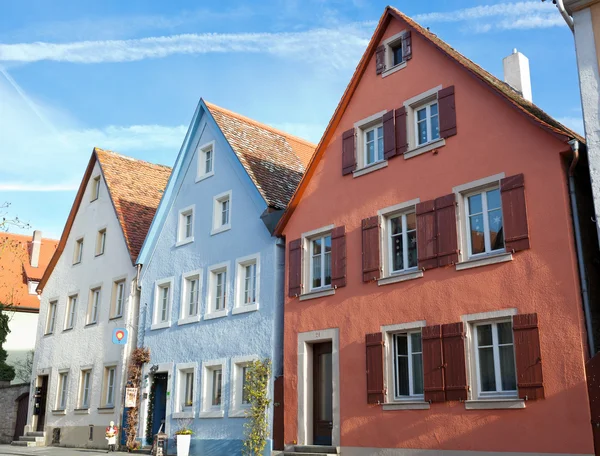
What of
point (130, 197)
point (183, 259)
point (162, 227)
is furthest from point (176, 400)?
point (130, 197)

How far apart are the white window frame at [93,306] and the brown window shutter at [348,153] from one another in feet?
43.6

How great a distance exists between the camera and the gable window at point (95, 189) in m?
29.5

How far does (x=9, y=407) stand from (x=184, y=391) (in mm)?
13703

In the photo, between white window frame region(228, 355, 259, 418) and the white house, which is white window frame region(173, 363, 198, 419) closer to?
white window frame region(228, 355, 259, 418)

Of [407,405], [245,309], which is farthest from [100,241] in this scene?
[407,405]

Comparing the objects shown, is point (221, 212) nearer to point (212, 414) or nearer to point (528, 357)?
point (212, 414)

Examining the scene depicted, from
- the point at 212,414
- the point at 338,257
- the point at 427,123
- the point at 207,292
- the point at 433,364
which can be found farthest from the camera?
the point at 207,292

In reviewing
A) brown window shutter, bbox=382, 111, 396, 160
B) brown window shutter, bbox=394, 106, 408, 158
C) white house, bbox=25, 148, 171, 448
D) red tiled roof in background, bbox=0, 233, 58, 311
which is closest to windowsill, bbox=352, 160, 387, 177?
brown window shutter, bbox=382, 111, 396, 160

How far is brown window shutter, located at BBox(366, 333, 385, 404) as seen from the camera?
15305mm

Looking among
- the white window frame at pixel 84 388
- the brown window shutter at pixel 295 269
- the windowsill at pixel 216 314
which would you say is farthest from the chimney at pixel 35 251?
the brown window shutter at pixel 295 269

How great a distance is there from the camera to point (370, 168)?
17.1 meters

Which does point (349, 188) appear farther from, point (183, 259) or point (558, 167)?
point (183, 259)

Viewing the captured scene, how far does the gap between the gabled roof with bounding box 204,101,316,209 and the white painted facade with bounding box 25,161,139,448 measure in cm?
641

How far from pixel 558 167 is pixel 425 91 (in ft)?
13.7
